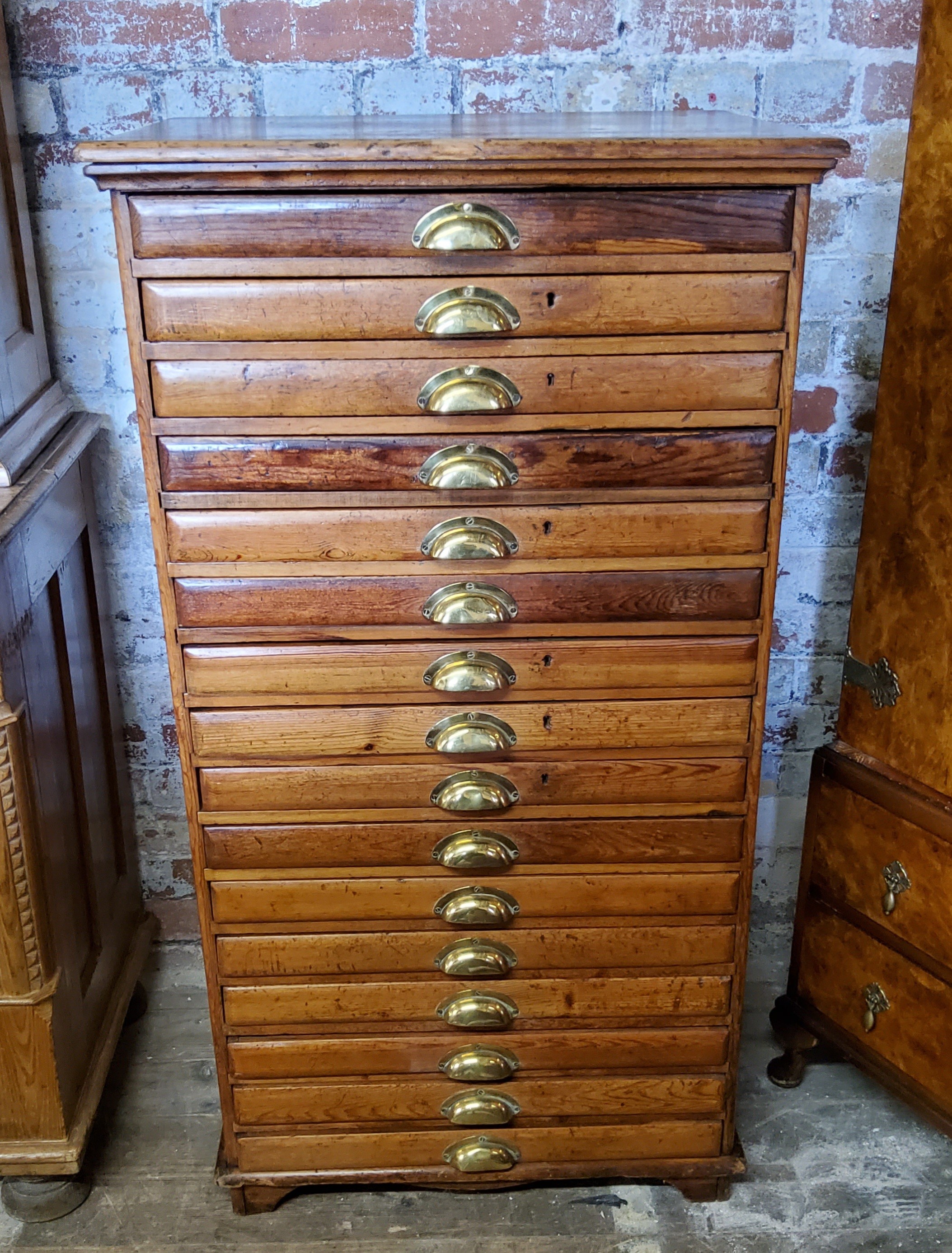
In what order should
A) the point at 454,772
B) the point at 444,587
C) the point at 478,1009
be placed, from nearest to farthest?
1. the point at 444,587
2. the point at 454,772
3. the point at 478,1009

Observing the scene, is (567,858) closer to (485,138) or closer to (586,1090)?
(586,1090)

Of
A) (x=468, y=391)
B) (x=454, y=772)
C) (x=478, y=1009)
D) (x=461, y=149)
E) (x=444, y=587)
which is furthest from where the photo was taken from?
(x=478, y=1009)

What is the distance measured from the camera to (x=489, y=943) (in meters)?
1.72

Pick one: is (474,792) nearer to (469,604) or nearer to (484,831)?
(484,831)

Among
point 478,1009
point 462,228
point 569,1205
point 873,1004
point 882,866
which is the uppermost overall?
point 462,228

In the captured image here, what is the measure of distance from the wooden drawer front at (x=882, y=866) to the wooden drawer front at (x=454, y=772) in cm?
33

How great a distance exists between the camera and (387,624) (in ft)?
5.06

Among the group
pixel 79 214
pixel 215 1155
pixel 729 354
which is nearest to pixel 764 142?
pixel 729 354

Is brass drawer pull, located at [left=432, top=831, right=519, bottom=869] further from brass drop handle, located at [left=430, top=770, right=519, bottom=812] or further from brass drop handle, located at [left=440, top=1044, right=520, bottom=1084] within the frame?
brass drop handle, located at [left=440, top=1044, right=520, bottom=1084]

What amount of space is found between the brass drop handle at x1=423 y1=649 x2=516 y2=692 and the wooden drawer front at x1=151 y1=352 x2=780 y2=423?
0.31 meters

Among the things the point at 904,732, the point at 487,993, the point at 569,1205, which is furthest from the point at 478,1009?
the point at 904,732

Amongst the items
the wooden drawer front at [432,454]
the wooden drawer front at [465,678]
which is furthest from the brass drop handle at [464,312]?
the wooden drawer front at [465,678]

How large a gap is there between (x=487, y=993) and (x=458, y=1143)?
0.90 ft

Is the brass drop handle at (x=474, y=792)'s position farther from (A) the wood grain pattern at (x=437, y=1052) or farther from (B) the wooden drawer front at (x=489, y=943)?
(A) the wood grain pattern at (x=437, y=1052)
